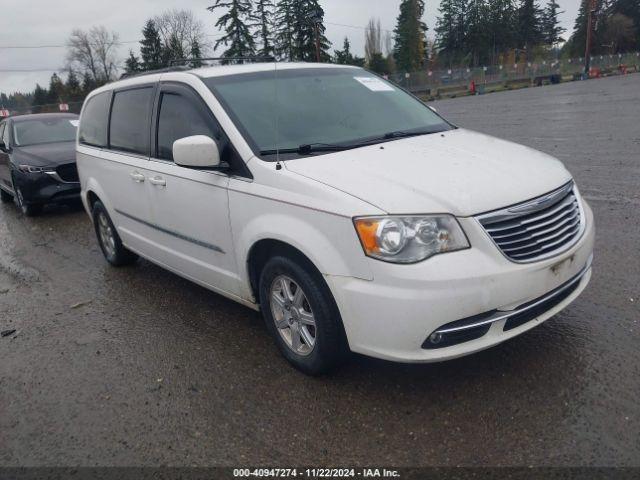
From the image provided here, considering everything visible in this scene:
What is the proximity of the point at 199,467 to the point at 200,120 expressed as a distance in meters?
2.31

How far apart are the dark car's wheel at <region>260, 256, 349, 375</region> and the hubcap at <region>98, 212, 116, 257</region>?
2910 millimetres

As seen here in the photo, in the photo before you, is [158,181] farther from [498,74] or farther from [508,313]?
[498,74]

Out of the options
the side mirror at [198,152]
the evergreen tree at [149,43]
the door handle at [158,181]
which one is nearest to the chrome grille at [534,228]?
the side mirror at [198,152]

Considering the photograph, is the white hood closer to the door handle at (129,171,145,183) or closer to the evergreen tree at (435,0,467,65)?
the door handle at (129,171,145,183)

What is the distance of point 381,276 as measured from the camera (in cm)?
276

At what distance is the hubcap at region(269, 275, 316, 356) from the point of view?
3289mm

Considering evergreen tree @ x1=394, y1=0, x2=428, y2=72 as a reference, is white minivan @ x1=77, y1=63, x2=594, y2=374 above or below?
below

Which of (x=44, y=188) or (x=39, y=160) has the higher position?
(x=39, y=160)

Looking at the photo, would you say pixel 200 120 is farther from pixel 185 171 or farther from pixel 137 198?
pixel 137 198

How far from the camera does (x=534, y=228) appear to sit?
2.95 m

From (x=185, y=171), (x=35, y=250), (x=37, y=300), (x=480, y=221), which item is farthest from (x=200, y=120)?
(x=35, y=250)

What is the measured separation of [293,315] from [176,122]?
1851 mm

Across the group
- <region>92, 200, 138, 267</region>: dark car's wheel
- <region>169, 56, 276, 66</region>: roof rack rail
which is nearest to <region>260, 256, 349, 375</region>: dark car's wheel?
<region>169, 56, 276, 66</region>: roof rack rail

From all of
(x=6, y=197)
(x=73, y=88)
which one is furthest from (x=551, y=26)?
(x=6, y=197)
